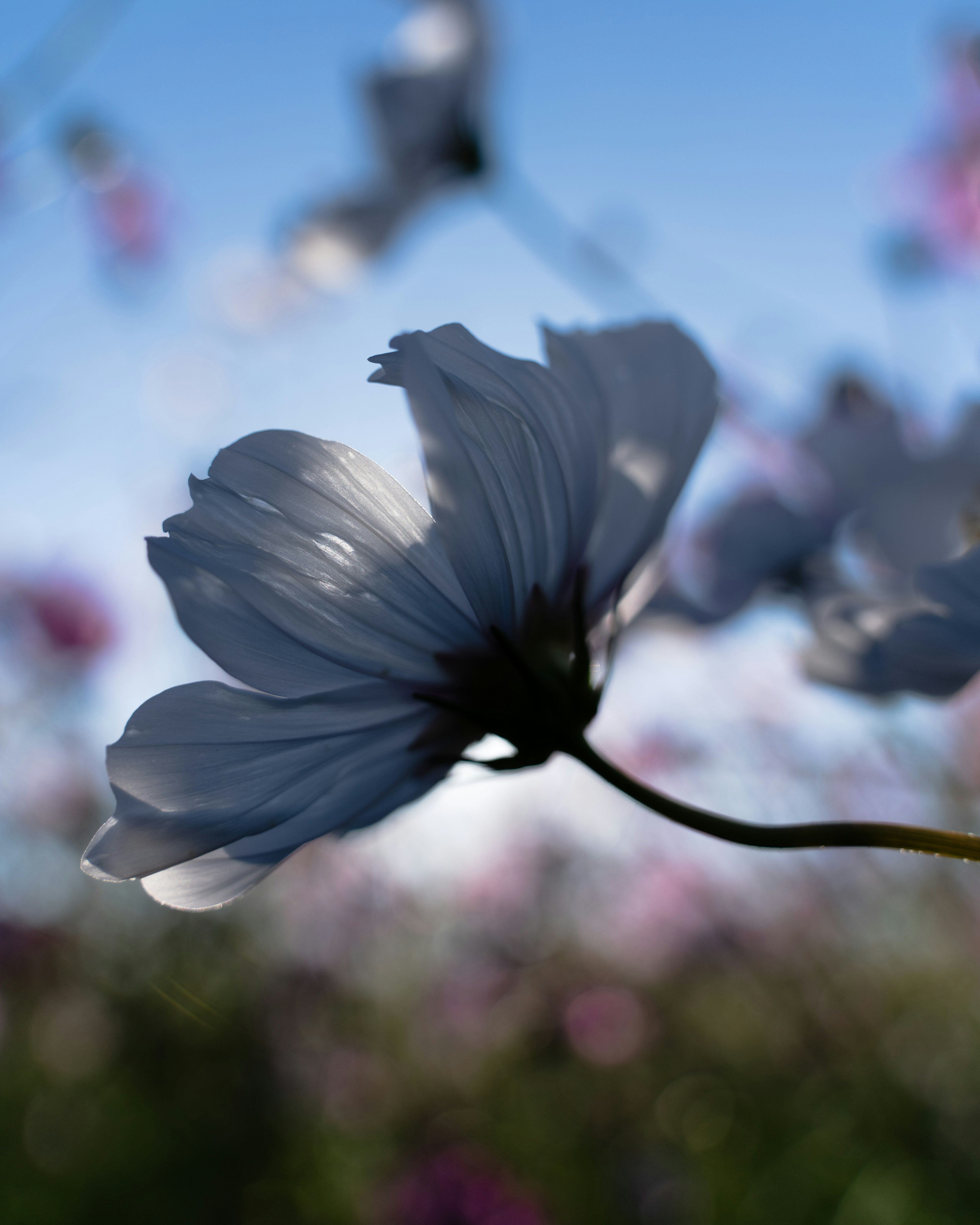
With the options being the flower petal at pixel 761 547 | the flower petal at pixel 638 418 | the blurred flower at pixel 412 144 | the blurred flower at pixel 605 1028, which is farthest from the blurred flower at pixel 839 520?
the blurred flower at pixel 605 1028

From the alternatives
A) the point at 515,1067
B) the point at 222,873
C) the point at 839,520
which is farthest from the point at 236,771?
the point at 515,1067

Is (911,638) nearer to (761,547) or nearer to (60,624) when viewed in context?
(761,547)

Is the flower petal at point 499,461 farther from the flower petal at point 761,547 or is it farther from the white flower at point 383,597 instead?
the flower petal at point 761,547

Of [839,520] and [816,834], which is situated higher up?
[816,834]

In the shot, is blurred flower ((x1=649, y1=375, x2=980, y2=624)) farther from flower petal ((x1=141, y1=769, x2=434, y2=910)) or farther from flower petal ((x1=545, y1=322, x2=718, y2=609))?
flower petal ((x1=141, y1=769, x2=434, y2=910))

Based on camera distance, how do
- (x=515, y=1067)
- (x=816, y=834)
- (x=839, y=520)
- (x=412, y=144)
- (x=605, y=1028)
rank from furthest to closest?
(x=515, y=1067) → (x=605, y=1028) → (x=412, y=144) → (x=839, y=520) → (x=816, y=834)

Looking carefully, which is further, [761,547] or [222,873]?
[761,547]
